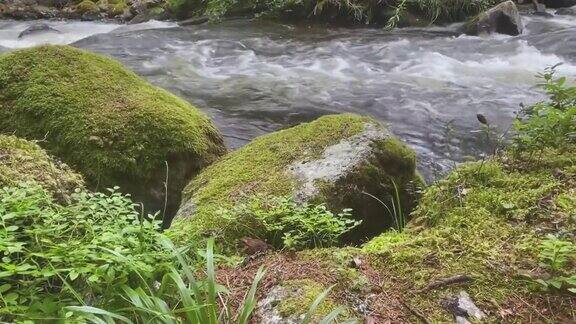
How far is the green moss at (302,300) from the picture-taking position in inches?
82.7

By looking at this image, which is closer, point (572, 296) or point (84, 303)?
point (84, 303)

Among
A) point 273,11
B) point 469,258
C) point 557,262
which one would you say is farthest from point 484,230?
point 273,11

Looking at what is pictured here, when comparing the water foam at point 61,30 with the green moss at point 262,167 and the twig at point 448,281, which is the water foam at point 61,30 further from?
the twig at point 448,281

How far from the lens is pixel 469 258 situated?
8.04 feet

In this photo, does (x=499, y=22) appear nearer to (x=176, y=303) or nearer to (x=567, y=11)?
(x=567, y=11)

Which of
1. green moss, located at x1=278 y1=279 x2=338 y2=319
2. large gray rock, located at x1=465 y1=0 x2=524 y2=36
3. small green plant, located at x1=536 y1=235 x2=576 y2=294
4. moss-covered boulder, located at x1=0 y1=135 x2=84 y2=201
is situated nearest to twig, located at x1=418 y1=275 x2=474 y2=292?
small green plant, located at x1=536 y1=235 x2=576 y2=294

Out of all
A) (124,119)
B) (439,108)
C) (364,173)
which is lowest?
(439,108)

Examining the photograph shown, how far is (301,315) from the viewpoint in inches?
81.9

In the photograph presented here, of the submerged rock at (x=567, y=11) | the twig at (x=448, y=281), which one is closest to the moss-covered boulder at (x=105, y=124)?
the twig at (x=448, y=281)

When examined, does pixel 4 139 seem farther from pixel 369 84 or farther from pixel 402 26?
pixel 402 26

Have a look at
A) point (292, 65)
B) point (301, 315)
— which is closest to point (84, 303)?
point (301, 315)

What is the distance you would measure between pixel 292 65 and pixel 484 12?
4.77 m

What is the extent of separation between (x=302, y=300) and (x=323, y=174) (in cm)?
167

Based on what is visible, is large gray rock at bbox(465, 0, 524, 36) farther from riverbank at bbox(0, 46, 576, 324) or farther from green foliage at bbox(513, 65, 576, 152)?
green foliage at bbox(513, 65, 576, 152)
